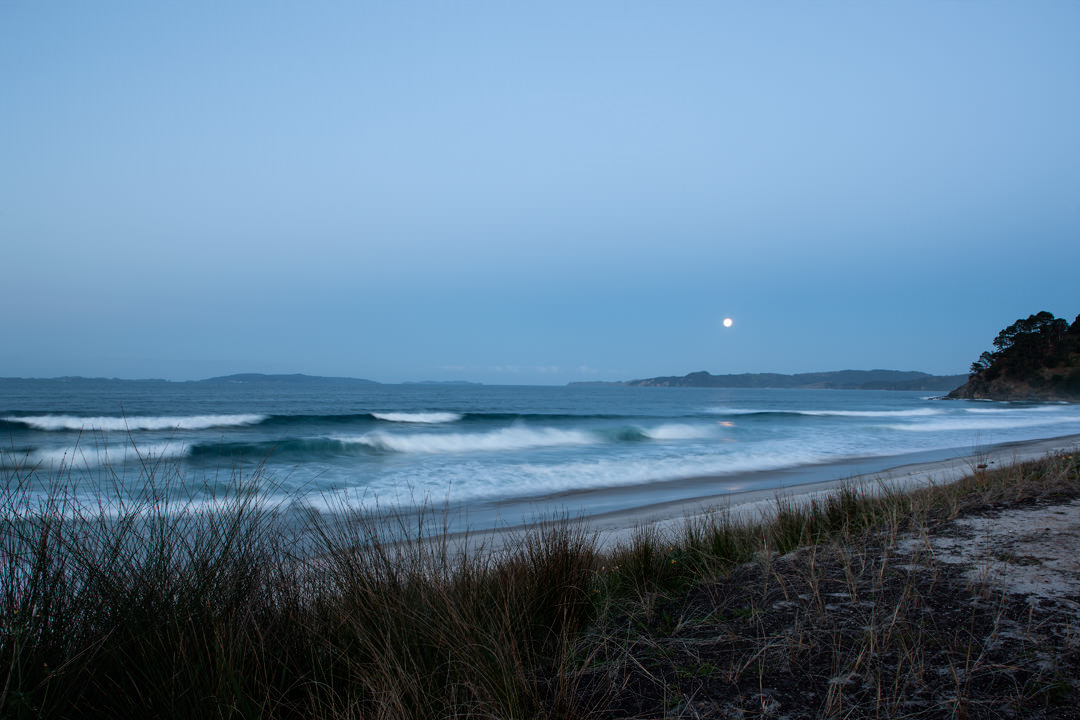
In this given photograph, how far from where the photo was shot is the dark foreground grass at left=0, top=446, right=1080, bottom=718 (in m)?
2.25

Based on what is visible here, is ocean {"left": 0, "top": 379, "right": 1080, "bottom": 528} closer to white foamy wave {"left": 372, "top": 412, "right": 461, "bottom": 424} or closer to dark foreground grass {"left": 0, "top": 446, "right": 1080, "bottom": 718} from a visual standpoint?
white foamy wave {"left": 372, "top": 412, "right": 461, "bottom": 424}

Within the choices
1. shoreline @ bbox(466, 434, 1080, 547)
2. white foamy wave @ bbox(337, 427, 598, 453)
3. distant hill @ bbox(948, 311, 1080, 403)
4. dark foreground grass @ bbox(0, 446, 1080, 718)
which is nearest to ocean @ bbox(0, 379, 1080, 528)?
white foamy wave @ bbox(337, 427, 598, 453)

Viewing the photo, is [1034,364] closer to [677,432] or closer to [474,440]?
[677,432]

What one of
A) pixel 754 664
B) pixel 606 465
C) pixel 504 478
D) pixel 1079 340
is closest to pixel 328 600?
pixel 754 664

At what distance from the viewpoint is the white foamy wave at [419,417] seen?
37.8m

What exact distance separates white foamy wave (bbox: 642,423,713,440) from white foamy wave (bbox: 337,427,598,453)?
11.5ft

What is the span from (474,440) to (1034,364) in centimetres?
8652

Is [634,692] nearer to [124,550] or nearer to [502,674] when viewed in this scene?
[502,674]

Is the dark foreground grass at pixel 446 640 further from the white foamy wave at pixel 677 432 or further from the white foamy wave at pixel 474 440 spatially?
the white foamy wave at pixel 677 432

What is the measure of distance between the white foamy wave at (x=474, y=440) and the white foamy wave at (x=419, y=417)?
24.1 ft

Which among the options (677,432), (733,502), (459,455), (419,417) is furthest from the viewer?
(419,417)

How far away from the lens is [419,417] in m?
39.6

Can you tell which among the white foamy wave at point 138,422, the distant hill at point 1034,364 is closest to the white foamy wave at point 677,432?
the white foamy wave at point 138,422

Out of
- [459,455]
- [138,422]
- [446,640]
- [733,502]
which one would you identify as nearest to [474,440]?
[459,455]
